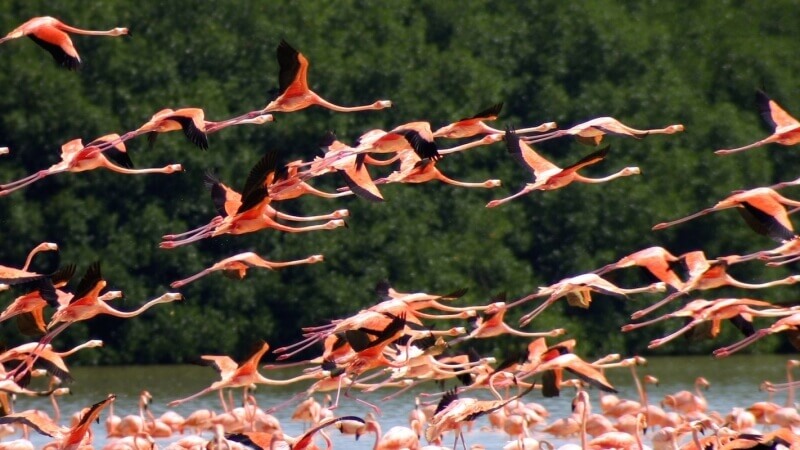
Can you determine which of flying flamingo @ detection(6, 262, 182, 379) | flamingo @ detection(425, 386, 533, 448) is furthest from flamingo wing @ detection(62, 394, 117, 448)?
flamingo @ detection(425, 386, 533, 448)

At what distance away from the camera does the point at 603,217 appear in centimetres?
2709

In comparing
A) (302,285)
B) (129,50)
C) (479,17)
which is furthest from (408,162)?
(479,17)

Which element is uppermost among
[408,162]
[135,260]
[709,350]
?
[408,162]

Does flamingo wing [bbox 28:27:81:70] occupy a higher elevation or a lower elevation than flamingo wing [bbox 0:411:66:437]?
higher

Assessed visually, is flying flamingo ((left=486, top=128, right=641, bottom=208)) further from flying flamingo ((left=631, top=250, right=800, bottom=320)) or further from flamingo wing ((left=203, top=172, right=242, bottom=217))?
flamingo wing ((left=203, top=172, right=242, bottom=217))

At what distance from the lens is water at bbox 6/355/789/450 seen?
17581 millimetres

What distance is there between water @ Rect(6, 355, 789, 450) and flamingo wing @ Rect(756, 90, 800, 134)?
4240mm

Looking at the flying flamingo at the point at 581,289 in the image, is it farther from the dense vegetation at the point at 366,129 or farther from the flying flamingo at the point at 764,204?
the dense vegetation at the point at 366,129

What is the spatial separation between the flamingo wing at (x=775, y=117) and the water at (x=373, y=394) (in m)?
4.24

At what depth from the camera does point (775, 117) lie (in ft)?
40.4

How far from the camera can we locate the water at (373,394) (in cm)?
1758

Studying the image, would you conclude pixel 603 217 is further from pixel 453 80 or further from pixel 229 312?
pixel 229 312

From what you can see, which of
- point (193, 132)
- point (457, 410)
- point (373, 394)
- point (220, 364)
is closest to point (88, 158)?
point (193, 132)

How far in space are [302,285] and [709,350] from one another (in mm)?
6533
